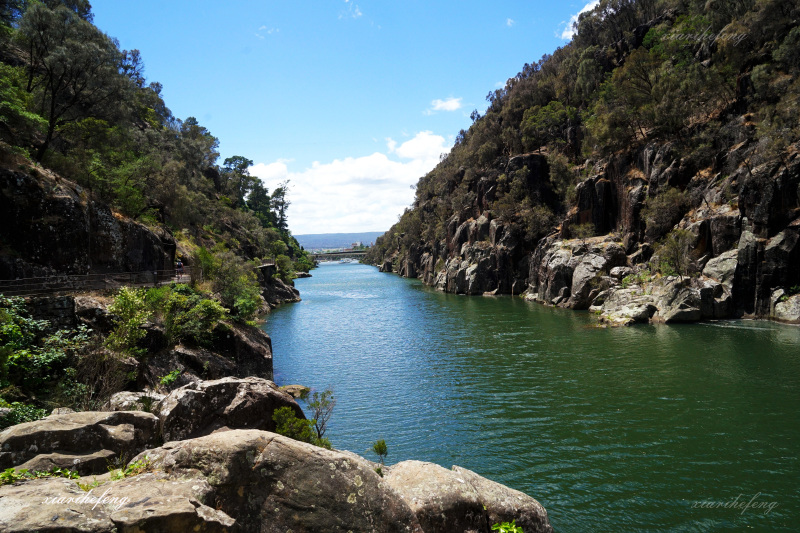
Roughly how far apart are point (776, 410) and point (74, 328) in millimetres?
27968

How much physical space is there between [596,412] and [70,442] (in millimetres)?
18380

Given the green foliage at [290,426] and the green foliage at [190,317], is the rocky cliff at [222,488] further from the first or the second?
the green foliage at [190,317]

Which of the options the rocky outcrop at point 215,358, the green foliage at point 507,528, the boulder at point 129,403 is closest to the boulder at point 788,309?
the green foliage at point 507,528

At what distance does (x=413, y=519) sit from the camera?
6703 millimetres

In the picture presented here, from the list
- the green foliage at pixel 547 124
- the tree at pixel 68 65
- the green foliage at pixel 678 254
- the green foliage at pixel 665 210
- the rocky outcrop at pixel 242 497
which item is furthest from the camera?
the green foliage at pixel 547 124

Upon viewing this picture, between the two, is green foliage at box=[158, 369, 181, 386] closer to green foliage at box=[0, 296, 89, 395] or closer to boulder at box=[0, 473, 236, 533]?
green foliage at box=[0, 296, 89, 395]

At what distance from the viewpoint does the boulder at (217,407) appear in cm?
1055

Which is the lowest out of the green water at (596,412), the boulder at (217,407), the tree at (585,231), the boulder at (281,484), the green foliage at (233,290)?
the green water at (596,412)

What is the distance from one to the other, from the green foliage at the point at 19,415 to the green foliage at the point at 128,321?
5.48m

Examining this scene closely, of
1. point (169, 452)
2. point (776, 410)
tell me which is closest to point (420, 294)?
point (776, 410)

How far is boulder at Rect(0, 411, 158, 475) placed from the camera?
6.62 m

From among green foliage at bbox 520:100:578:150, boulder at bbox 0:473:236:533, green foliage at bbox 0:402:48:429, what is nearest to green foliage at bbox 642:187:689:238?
green foliage at bbox 520:100:578:150

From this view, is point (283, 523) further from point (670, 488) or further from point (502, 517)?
point (670, 488)

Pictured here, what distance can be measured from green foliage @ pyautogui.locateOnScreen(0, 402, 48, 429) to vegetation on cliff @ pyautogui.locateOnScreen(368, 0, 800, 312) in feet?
146
